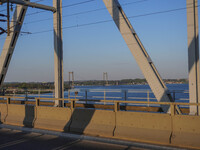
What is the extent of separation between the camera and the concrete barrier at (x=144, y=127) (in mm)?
8531

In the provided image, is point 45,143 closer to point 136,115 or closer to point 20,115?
point 136,115

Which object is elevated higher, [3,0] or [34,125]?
[3,0]

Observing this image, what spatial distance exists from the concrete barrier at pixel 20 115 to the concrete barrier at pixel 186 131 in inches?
279

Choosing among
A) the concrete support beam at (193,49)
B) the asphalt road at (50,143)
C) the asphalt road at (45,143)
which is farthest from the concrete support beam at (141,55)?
the asphalt road at (45,143)

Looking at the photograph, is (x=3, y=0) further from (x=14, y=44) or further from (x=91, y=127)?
(x=91, y=127)

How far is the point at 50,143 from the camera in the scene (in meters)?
9.30

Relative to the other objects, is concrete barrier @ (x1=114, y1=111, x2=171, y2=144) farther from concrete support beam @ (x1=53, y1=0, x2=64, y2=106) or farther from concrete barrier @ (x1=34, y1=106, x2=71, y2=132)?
concrete support beam @ (x1=53, y1=0, x2=64, y2=106)

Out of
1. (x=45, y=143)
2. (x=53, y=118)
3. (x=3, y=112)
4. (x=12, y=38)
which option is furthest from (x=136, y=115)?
(x=12, y=38)

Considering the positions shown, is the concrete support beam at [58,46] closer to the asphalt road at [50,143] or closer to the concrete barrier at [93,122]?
the concrete barrier at [93,122]

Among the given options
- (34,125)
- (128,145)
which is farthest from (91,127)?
(34,125)

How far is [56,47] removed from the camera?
16188 millimetres

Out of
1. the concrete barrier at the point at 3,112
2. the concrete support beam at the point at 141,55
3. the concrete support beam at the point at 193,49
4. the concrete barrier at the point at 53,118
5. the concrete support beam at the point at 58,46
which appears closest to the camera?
the concrete support beam at the point at 193,49

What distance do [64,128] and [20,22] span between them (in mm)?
9160

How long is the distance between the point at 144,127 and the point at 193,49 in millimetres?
3667
